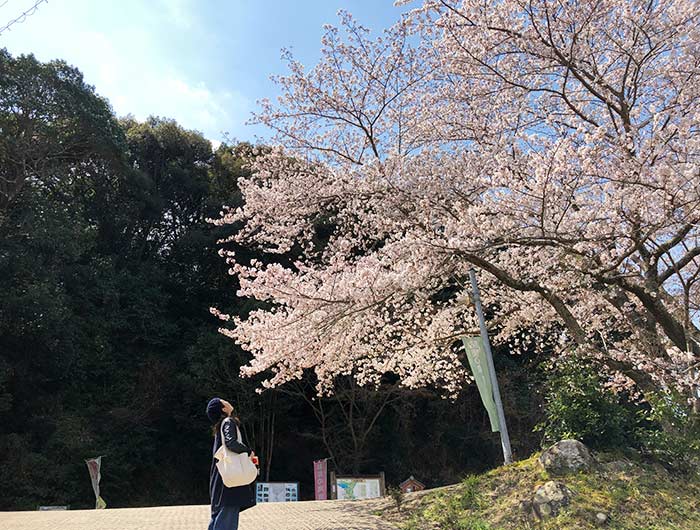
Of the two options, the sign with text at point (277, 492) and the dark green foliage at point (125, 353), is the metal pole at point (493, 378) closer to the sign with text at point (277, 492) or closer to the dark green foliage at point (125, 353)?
the sign with text at point (277, 492)

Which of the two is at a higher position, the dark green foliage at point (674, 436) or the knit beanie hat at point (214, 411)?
the knit beanie hat at point (214, 411)

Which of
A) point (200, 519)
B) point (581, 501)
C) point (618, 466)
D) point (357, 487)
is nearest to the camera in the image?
point (581, 501)

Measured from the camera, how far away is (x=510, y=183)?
16.0 ft

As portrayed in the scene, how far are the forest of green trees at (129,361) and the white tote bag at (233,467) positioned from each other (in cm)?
984

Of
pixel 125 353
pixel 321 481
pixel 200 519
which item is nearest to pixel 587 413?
pixel 200 519

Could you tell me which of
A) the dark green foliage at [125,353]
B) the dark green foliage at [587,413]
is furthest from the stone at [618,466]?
the dark green foliage at [125,353]

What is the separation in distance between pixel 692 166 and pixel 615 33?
2.08m

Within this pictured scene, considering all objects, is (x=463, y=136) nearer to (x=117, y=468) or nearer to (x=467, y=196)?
(x=467, y=196)

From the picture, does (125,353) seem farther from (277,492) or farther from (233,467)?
(233,467)

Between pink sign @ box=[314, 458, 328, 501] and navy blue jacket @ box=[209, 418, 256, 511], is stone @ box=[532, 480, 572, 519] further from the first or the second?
pink sign @ box=[314, 458, 328, 501]

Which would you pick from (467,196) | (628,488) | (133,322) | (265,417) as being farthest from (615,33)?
(133,322)

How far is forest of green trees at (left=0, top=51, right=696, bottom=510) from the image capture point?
1287cm

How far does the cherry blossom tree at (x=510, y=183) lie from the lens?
4.86 metres

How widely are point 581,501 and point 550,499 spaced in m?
0.24
